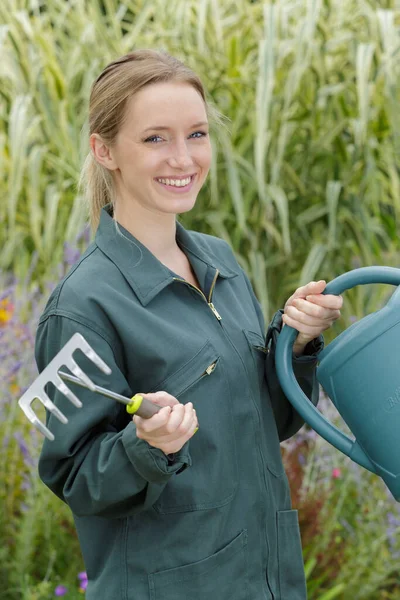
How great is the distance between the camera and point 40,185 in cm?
331

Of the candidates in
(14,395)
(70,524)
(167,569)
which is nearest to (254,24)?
(14,395)

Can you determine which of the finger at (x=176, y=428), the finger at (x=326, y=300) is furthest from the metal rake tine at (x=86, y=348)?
the finger at (x=326, y=300)

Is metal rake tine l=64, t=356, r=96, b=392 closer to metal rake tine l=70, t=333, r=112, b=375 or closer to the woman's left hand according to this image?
metal rake tine l=70, t=333, r=112, b=375

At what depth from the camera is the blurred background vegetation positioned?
3.02 metres

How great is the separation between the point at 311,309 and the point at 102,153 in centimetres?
41

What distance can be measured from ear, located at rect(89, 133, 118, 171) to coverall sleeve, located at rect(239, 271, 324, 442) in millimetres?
359

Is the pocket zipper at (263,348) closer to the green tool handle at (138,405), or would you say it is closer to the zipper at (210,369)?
the zipper at (210,369)

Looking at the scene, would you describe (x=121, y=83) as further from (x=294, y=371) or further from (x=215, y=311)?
(x=294, y=371)

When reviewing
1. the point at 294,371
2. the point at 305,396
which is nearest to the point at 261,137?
the point at 294,371

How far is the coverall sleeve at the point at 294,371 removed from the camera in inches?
55.9

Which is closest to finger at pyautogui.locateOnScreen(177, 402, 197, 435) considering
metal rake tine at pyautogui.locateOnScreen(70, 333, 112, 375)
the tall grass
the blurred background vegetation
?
metal rake tine at pyautogui.locateOnScreen(70, 333, 112, 375)

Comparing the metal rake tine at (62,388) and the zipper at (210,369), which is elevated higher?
the metal rake tine at (62,388)

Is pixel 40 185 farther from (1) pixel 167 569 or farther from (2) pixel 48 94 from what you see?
(1) pixel 167 569

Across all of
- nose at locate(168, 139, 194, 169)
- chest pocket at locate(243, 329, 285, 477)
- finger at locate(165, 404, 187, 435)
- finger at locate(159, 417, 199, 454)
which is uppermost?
nose at locate(168, 139, 194, 169)
